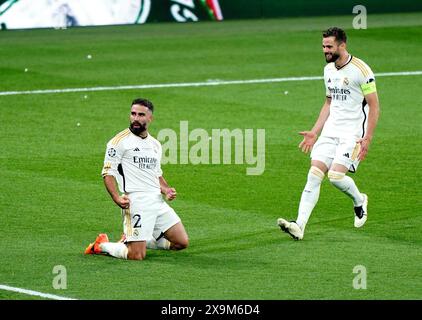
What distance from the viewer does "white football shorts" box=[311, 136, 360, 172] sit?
13.1 m

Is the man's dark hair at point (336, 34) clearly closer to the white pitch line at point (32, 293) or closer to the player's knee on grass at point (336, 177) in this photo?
the player's knee on grass at point (336, 177)

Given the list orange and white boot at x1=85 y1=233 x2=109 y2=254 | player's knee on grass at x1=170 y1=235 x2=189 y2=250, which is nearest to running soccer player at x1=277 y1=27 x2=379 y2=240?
player's knee on grass at x1=170 y1=235 x2=189 y2=250

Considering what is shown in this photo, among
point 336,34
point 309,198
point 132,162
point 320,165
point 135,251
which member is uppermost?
point 336,34

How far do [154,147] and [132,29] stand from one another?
15276mm

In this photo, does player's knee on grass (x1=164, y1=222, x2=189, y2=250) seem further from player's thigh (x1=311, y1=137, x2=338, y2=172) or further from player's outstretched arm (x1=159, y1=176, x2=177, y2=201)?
player's thigh (x1=311, y1=137, x2=338, y2=172)

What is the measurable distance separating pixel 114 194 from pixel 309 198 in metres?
2.33

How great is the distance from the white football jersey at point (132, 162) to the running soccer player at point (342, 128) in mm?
1757

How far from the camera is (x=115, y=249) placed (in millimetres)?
12023

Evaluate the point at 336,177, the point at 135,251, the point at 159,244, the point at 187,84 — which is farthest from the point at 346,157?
the point at 187,84

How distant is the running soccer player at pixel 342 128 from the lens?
1304cm

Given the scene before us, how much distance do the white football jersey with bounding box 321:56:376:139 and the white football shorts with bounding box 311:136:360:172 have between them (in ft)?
0.24

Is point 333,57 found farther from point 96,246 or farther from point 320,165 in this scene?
point 96,246

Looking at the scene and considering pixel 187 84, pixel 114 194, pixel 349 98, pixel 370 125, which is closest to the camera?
pixel 114 194
